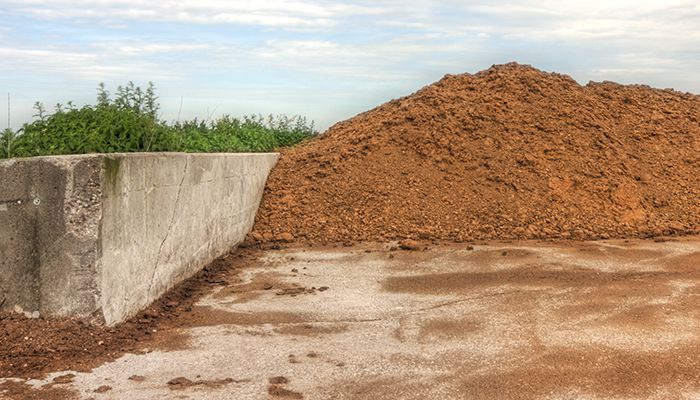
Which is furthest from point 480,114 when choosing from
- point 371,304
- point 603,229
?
point 371,304

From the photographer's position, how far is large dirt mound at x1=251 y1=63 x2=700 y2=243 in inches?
419

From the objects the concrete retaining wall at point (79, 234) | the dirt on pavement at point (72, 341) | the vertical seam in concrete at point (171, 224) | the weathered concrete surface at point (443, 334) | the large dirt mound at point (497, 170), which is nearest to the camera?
the weathered concrete surface at point (443, 334)

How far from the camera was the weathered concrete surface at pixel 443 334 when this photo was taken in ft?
15.8

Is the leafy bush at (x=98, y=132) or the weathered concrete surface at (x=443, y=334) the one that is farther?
the leafy bush at (x=98, y=132)

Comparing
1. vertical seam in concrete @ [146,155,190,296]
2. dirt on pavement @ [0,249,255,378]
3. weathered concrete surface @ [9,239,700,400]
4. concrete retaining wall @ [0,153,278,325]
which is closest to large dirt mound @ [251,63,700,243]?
weathered concrete surface @ [9,239,700,400]

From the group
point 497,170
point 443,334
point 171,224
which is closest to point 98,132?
point 171,224

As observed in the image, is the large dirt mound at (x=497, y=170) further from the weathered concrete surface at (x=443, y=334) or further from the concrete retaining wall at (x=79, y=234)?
the concrete retaining wall at (x=79, y=234)

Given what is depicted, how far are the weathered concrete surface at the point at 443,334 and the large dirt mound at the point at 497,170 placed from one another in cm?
166

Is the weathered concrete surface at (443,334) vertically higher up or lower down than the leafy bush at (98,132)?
lower down

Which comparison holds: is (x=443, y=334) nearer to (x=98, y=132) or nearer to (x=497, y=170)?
(x=98, y=132)

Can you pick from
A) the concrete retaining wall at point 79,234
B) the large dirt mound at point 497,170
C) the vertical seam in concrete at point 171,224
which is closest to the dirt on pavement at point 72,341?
the concrete retaining wall at point 79,234

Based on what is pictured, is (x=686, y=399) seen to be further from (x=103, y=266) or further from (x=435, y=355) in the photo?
(x=103, y=266)

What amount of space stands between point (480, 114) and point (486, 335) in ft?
24.2

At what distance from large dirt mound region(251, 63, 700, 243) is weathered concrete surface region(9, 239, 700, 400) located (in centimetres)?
166
